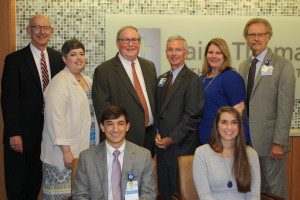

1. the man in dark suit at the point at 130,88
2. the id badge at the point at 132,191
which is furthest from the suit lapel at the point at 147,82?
the id badge at the point at 132,191

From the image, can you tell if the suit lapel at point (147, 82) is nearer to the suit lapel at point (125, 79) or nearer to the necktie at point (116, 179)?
the suit lapel at point (125, 79)

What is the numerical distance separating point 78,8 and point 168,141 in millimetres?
1959

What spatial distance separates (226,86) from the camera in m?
3.77

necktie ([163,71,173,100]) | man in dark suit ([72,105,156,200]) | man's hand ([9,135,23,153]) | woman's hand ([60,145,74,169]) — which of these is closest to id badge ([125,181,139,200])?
man in dark suit ([72,105,156,200])

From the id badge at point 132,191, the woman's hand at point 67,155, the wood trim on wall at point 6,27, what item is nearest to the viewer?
the id badge at point 132,191

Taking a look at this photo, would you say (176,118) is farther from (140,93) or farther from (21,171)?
(21,171)

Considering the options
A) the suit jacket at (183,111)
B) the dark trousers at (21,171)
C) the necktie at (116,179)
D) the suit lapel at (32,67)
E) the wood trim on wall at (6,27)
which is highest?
the wood trim on wall at (6,27)

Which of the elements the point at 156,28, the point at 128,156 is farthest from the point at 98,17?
the point at 128,156

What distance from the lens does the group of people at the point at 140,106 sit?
366cm

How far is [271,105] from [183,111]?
A: 0.77 meters

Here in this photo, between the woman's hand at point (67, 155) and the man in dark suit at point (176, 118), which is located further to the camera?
the man in dark suit at point (176, 118)

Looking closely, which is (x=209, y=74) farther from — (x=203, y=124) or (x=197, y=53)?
(x=197, y=53)

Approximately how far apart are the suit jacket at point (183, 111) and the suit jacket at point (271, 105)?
515 millimetres

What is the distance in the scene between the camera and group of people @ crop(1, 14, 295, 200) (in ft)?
12.0
